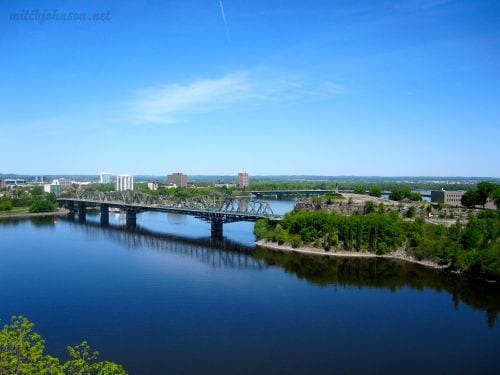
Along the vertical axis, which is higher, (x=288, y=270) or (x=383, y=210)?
(x=383, y=210)

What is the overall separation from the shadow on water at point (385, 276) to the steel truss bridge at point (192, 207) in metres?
9.28

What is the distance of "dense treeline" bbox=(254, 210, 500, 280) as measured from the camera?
979 inches

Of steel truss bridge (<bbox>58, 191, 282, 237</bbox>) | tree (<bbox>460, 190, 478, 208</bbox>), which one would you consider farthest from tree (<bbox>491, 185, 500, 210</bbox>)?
steel truss bridge (<bbox>58, 191, 282, 237</bbox>)

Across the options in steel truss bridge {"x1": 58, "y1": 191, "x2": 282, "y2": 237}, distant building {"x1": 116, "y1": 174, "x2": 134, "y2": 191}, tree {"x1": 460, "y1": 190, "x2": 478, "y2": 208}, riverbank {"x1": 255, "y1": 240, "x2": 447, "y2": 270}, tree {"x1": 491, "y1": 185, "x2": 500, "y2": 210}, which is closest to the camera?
riverbank {"x1": 255, "y1": 240, "x2": 447, "y2": 270}

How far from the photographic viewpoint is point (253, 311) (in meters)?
18.6

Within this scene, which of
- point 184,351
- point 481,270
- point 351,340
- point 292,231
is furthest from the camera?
point 292,231

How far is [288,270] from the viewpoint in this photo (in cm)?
2656

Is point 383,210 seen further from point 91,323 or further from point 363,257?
point 91,323

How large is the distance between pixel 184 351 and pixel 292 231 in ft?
67.6

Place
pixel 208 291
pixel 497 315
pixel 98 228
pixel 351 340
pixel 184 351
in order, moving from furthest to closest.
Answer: pixel 98 228
pixel 208 291
pixel 497 315
pixel 351 340
pixel 184 351

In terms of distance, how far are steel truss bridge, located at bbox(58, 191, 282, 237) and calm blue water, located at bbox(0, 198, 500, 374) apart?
28.8 ft

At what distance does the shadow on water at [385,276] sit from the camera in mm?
20797

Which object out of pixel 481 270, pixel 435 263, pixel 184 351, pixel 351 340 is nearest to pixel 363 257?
pixel 435 263

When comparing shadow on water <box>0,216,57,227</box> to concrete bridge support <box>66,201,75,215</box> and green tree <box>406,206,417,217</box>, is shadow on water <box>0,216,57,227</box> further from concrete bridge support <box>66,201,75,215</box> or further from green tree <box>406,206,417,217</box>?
green tree <box>406,206,417,217</box>
